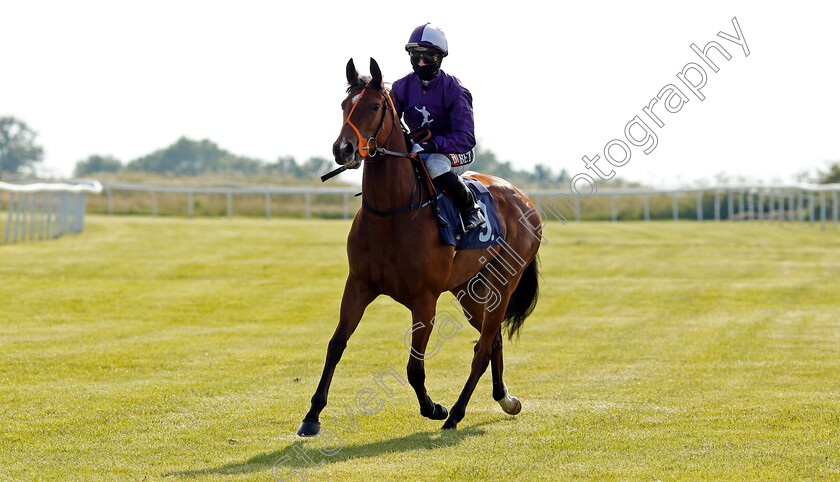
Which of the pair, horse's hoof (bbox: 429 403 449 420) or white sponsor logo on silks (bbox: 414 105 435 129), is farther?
white sponsor logo on silks (bbox: 414 105 435 129)

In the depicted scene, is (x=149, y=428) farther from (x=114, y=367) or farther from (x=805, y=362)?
(x=805, y=362)

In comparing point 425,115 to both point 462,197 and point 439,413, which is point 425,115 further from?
point 439,413

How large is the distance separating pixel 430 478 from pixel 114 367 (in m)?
5.22

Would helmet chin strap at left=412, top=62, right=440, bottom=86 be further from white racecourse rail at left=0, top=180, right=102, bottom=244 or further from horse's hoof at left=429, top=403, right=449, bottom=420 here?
white racecourse rail at left=0, top=180, right=102, bottom=244

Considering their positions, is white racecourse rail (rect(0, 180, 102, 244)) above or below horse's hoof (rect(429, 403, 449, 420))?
above

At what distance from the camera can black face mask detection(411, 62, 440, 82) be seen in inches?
282

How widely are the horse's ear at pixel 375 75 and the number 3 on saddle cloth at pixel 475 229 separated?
110 cm

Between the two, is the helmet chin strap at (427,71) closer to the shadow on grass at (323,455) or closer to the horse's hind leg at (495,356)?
the horse's hind leg at (495,356)

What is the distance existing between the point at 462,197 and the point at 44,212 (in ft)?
67.0

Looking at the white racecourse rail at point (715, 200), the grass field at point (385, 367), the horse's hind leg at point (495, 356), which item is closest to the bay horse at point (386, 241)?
the horse's hind leg at point (495, 356)

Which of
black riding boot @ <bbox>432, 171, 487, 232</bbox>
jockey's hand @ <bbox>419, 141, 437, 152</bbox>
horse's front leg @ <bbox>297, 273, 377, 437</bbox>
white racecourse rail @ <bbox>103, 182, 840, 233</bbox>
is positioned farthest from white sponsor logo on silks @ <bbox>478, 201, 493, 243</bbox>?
white racecourse rail @ <bbox>103, 182, 840, 233</bbox>

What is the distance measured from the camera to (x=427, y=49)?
7082 millimetres

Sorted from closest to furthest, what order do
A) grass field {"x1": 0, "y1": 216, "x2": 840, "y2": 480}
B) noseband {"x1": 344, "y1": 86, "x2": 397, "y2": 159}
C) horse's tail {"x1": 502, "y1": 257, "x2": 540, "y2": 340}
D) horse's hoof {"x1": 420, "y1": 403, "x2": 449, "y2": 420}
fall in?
grass field {"x1": 0, "y1": 216, "x2": 840, "y2": 480} → noseband {"x1": 344, "y1": 86, "x2": 397, "y2": 159} → horse's hoof {"x1": 420, "y1": 403, "x2": 449, "y2": 420} → horse's tail {"x1": 502, "y1": 257, "x2": 540, "y2": 340}

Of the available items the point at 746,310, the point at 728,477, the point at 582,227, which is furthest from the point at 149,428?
Answer: the point at 582,227
